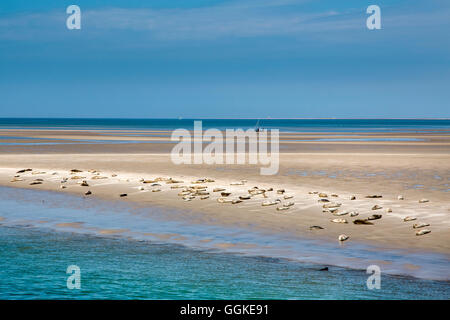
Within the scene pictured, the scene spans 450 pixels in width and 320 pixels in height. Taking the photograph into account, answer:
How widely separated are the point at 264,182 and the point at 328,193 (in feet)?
12.8

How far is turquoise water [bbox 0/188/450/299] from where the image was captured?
917cm

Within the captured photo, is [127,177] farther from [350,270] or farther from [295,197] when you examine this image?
[350,270]

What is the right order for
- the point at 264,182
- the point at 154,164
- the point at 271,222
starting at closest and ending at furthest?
Answer: the point at 271,222, the point at 264,182, the point at 154,164

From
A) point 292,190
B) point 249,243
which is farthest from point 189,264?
point 292,190

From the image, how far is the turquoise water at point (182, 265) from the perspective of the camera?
917 centimetres

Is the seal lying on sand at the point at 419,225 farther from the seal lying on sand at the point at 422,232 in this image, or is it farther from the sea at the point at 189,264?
the sea at the point at 189,264

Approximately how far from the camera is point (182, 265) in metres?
10.7

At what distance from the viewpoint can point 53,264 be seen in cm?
1067

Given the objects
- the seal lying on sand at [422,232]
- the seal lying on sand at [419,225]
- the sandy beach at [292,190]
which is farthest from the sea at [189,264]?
the seal lying on sand at [419,225]

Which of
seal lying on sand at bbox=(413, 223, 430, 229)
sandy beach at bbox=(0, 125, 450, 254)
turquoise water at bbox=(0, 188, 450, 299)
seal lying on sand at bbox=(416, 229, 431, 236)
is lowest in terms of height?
turquoise water at bbox=(0, 188, 450, 299)

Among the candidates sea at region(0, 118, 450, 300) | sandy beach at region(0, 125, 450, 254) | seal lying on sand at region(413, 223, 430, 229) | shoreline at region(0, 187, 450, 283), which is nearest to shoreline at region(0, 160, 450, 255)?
sandy beach at region(0, 125, 450, 254)

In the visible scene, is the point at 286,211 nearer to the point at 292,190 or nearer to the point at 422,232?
the point at 422,232

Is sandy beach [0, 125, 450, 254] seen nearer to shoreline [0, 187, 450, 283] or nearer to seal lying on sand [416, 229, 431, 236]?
seal lying on sand [416, 229, 431, 236]
